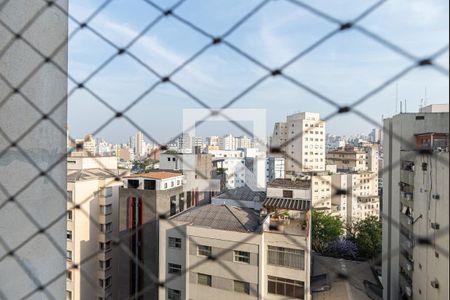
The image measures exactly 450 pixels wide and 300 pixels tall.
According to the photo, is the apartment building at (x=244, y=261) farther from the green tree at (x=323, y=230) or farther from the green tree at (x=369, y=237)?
the green tree at (x=369, y=237)

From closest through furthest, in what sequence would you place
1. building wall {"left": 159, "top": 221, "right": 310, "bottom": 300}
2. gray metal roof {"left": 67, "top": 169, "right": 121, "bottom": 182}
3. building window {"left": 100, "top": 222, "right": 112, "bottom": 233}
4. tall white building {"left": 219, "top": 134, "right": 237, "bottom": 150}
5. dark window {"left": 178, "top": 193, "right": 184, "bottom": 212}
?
1. tall white building {"left": 219, "top": 134, "right": 237, "bottom": 150}
2. building wall {"left": 159, "top": 221, "right": 310, "bottom": 300}
3. gray metal roof {"left": 67, "top": 169, "right": 121, "bottom": 182}
4. dark window {"left": 178, "top": 193, "right": 184, "bottom": 212}
5. building window {"left": 100, "top": 222, "right": 112, "bottom": 233}

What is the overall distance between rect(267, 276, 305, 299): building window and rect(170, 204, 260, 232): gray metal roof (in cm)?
59

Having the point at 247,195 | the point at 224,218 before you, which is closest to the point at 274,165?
the point at 224,218

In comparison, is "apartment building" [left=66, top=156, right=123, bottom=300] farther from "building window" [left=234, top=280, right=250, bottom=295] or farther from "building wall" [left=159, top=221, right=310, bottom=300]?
"building window" [left=234, top=280, right=250, bottom=295]

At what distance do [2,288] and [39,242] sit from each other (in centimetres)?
9

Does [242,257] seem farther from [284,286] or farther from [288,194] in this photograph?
[288,194]

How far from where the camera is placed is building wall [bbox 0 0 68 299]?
54 cm

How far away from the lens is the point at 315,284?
Result: 4.86 meters

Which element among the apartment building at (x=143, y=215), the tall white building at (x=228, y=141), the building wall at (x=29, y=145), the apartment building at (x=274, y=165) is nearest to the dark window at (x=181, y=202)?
the apartment building at (x=143, y=215)

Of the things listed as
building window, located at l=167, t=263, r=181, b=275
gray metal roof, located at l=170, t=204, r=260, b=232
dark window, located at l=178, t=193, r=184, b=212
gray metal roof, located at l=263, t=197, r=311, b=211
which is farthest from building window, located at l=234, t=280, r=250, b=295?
dark window, located at l=178, t=193, r=184, b=212

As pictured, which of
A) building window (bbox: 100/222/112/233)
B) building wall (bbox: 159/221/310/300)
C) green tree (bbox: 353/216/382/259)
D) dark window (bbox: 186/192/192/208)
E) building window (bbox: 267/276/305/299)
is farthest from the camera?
green tree (bbox: 353/216/382/259)

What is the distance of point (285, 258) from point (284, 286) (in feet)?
1.11

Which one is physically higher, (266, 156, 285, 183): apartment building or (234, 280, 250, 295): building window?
(266, 156, 285, 183): apartment building

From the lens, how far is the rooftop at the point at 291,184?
14.9ft
